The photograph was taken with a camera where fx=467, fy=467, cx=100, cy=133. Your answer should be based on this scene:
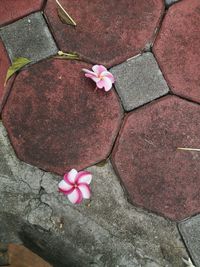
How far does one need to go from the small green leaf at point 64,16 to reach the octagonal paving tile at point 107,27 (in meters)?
0.02

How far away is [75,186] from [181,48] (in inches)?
32.1

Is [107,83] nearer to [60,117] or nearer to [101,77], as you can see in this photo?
[101,77]

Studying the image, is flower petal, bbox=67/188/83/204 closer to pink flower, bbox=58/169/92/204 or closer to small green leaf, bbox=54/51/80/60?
pink flower, bbox=58/169/92/204

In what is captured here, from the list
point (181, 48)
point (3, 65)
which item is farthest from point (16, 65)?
point (181, 48)

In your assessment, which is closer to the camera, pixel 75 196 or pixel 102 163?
pixel 75 196

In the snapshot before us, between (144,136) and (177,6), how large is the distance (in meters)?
0.65

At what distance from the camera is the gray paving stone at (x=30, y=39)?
85.3 inches

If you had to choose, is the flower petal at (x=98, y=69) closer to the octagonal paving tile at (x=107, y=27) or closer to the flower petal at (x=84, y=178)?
the octagonal paving tile at (x=107, y=27)

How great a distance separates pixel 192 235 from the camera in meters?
1.97

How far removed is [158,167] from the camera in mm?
2049

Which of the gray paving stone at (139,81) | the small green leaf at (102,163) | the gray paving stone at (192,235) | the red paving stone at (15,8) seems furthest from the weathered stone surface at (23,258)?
the red paving stone at (15,8)

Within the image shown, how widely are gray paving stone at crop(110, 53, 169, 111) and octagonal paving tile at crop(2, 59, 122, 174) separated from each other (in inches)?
2.2

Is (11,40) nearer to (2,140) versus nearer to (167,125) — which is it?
(2,140)

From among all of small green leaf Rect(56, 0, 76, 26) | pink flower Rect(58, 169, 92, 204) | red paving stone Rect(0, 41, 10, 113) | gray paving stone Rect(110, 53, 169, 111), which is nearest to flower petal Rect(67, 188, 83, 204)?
pink flower Rect(58, 169, 92, 204)
